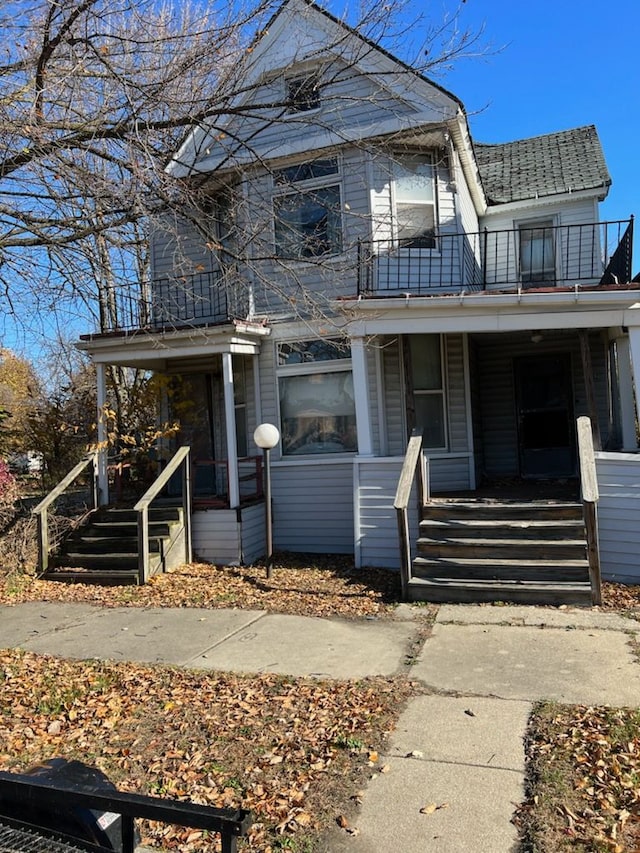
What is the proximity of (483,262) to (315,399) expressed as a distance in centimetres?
345

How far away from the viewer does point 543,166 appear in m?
14.0

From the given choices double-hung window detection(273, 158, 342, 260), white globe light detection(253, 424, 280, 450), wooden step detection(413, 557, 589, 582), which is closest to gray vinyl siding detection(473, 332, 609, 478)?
double-hung window detection(273, 158, 342, 260)

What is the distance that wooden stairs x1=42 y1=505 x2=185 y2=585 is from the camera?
30.7ft

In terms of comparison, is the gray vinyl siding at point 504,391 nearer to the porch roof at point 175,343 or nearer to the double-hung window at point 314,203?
the double-hung window at point 314,203

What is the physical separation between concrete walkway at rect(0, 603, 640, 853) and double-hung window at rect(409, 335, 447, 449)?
4.16 metres

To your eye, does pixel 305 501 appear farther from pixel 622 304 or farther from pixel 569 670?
pixel 569 670

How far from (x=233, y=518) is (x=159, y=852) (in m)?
7.12

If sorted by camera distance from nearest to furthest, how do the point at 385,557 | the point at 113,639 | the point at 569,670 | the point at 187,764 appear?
1. the point at 187,764
2. the point at 569,670
3. the point at 113,639
4. the point at 385,557

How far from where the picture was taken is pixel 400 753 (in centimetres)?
388

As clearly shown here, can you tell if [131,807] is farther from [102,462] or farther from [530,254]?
[530,254]

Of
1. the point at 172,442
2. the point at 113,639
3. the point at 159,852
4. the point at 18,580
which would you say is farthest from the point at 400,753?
the point at 172,442

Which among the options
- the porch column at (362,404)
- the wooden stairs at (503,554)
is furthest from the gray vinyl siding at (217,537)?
the wooden stairs at (503,554)

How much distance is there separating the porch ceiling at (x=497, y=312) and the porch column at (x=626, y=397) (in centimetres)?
191

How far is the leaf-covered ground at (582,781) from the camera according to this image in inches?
118
